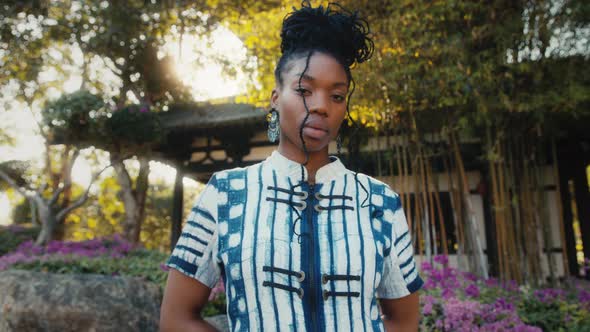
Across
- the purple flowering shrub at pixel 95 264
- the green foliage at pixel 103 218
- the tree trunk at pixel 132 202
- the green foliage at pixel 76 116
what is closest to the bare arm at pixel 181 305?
the purple flowering shrub at pixel 95 264

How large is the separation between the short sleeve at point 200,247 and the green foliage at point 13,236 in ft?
29.7

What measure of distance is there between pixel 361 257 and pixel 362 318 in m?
0.16

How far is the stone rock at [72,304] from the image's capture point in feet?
12.9

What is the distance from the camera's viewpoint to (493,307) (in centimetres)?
386

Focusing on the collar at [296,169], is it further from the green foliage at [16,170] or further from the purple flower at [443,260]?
the green foliage at [16,170]

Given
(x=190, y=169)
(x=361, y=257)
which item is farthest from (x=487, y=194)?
(x=361, y=257)

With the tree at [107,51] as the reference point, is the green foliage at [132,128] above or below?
below

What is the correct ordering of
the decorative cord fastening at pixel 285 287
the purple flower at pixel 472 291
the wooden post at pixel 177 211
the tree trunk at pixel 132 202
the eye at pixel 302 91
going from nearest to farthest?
the decorative cord fastening at pixel 285 287 → the eye at pixel 302 91 → the purple flower at pixel 472 291 → the wooden post at pixel 177 211 → the tree trunk at pixel 132 202

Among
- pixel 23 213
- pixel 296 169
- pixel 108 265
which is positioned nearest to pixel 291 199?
pixel 296 169

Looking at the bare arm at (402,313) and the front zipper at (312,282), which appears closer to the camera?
the front zipper at (312,282)

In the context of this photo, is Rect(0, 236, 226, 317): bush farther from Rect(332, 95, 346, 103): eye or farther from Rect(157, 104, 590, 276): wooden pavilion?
Rect(332, 95, 346, 103): eye

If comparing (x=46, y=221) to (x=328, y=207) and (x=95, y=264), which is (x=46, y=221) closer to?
(x=95, y=264)

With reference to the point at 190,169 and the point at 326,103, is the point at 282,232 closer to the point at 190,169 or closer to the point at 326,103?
the point at 326,103

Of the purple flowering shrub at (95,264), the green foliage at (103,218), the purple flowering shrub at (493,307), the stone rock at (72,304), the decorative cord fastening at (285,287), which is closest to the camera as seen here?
the decorative cord fastening at (285,287)
